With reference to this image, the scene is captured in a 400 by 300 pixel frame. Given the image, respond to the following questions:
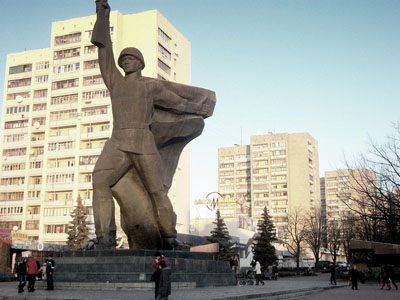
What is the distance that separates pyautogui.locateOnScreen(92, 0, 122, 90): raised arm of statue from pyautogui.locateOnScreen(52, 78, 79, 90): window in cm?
4495

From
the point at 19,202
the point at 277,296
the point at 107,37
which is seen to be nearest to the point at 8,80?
the point at 19,202

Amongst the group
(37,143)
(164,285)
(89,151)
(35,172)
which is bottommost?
(164,285)

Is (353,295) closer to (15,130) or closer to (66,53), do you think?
(66,53)

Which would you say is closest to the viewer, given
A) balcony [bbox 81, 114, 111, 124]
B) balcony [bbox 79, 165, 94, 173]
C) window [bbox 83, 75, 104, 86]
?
balcony [bbox 79, 165, 94, 173]

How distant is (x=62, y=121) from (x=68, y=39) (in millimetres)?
10134

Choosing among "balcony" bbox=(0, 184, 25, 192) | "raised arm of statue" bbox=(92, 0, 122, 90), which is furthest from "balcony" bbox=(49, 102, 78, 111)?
"raised arm of statue" bbox=(92, 0, 122, 90)

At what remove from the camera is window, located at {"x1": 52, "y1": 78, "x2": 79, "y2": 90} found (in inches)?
2299

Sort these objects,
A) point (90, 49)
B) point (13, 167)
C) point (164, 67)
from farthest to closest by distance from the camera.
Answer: point (13, 167), point (164, 67), point (90, 49)

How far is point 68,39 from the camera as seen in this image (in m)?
59.2

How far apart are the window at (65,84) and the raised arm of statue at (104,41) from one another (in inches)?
1770

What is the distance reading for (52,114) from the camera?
59.4 metres

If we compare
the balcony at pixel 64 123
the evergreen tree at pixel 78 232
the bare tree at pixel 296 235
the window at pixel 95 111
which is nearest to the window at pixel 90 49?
the window at pixel 95 111

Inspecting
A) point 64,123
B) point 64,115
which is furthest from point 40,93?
point 64,123

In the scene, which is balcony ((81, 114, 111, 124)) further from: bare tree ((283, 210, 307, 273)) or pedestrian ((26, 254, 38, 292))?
pedestrian ((26, 254, 38, 292))
